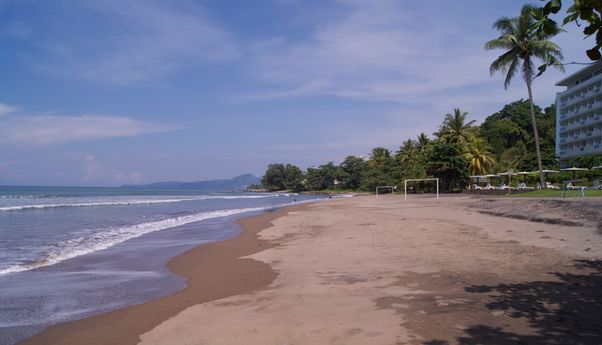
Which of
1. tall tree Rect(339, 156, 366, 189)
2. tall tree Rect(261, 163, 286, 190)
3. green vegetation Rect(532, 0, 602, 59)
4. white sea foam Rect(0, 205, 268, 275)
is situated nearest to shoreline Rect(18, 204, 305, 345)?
white sea foam Rect(0, 205, 268, 275)

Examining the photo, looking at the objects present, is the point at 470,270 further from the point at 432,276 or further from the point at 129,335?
the point at 129,335

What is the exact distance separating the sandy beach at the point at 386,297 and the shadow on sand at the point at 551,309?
0.01 m

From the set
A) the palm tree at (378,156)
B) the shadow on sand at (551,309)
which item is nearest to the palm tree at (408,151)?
the palm tree at (378,156)

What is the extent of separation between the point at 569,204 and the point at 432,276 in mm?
10619

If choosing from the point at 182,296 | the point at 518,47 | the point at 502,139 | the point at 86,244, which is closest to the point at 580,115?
the point at 502,139

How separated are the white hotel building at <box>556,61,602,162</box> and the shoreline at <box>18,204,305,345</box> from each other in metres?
55.2

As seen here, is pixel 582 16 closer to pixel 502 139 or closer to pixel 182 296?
pixel 182 296

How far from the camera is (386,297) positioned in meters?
6.36

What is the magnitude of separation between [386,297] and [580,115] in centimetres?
6527

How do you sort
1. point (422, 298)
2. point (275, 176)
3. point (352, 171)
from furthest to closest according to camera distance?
1. point (275, 176)
2. point (352, 171)
3. point (422, 298)

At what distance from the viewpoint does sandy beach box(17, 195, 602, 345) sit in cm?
484

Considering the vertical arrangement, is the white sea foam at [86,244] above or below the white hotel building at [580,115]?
below

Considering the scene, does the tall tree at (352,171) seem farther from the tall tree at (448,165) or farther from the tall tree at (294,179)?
the tall tree at (448,165)

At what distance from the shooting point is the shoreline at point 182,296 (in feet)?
18.7
